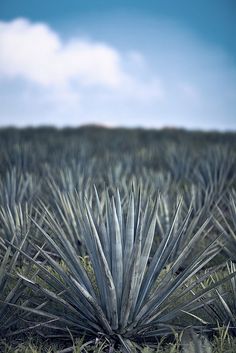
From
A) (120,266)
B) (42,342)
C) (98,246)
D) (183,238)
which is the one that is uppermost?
(98,246)

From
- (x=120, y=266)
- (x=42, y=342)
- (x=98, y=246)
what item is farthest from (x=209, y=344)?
(x=42, y=342)

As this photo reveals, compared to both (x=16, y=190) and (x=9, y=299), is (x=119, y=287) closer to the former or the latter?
(x=9, y=299)

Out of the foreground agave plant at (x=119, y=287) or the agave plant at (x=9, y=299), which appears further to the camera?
the agave plant at (x=9, y=299)

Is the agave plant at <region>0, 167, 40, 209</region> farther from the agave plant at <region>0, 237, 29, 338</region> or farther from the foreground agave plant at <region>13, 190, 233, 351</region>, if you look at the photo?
the foreground agave plant at <region>13, 190, 233, 351</region>

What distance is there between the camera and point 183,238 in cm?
416

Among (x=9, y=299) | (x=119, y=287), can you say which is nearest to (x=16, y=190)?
(x=9, y=299)

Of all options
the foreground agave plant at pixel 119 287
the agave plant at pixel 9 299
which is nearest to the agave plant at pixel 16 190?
the agave plant at pixel 9 299

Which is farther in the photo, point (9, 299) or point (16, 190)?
point (16, 190)

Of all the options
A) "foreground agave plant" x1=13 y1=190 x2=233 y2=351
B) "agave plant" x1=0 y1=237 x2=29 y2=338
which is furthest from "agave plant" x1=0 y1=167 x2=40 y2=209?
"foreground agave plant" x1=13 y1=190 x2=233 y2=351

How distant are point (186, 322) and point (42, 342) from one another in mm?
936

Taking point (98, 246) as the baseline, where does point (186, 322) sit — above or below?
below

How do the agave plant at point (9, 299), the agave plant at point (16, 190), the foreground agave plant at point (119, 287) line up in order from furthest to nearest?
the agave plant at point (16, 190) → the agave plant at point (9, 299) → the foreground agave plant at point (119, 287)

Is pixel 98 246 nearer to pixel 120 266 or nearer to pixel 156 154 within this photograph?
pixel 120 266

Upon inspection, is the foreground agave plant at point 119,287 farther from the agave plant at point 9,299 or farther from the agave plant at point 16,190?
the agave plant at point 16,190
